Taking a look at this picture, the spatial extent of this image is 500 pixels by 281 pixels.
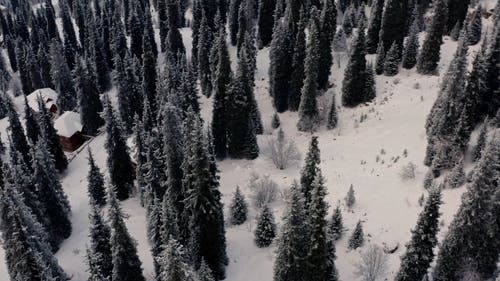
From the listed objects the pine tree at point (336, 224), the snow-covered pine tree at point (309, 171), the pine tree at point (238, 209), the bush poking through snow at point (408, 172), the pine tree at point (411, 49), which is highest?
the pine tree at point (411, 49)

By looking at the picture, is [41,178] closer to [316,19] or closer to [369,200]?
[369,200]

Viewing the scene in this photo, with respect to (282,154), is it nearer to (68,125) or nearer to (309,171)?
(309,171)

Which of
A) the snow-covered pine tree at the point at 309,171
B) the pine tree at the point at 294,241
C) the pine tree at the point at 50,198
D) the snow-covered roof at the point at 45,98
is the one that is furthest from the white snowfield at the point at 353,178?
the snow-covered roof at the point at 45,98

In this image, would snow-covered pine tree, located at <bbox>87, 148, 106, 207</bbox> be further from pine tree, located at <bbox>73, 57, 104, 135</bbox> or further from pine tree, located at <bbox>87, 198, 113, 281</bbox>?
pine tree, located at <bbox>73, 57, 104, 135</bbox>

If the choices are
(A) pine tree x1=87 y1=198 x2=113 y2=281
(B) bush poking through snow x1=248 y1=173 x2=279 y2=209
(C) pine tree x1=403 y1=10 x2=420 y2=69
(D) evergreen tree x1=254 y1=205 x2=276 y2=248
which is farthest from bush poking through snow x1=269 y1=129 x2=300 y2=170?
(C) pine tree x1=403 y1=10 x2=420 y2=69

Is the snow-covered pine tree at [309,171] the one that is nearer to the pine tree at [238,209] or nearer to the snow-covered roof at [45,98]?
the pine tree at [238,209]

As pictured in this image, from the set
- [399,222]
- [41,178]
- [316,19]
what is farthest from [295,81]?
[41,178]
